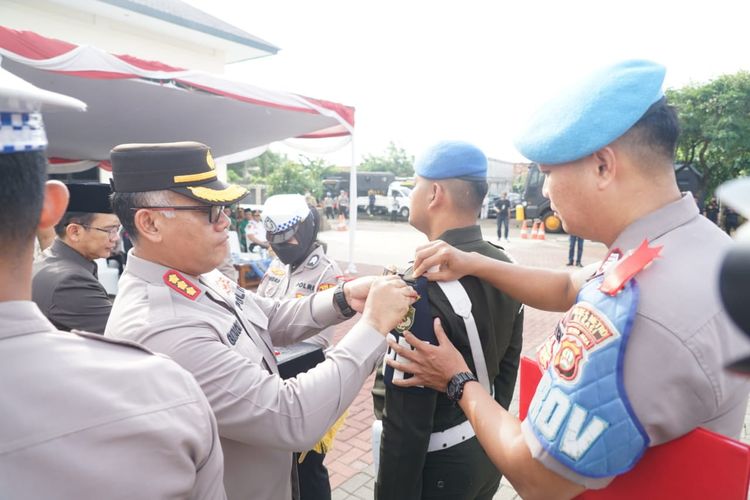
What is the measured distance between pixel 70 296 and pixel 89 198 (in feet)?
2.44

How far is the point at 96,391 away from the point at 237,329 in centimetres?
88

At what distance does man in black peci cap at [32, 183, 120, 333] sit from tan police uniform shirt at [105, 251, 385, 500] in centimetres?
144

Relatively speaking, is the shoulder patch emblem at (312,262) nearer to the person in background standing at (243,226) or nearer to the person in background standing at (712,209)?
the person in background standing at (243,226)

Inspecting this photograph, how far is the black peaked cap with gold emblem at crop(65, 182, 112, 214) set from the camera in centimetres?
307

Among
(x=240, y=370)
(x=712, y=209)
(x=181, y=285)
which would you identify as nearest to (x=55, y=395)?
(x=240, y=370)

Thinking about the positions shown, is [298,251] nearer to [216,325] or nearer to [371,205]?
[216,325]

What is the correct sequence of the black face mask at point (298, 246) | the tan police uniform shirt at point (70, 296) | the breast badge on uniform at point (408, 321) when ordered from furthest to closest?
the black face mask at point (298, 246), the tan police uniform shirt at point (70, 296), the breast badge on uniform at point (408, 321)

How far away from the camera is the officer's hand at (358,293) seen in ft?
6.66

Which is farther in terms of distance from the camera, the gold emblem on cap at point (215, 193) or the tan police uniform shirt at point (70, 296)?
the tan police uniform shirt at point (70, 296)

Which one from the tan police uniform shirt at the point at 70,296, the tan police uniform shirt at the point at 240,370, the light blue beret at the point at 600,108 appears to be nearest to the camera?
the light blue beret at the point at 600,108

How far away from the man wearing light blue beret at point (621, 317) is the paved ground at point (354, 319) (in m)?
1.24

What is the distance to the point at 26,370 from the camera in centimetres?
72

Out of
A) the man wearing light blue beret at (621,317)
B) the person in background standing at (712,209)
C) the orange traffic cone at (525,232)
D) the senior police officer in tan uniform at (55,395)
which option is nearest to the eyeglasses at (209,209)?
the senior police officer in tan uniform at (55,395)

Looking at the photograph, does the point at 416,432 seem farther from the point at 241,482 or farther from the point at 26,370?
the point at 26,370
